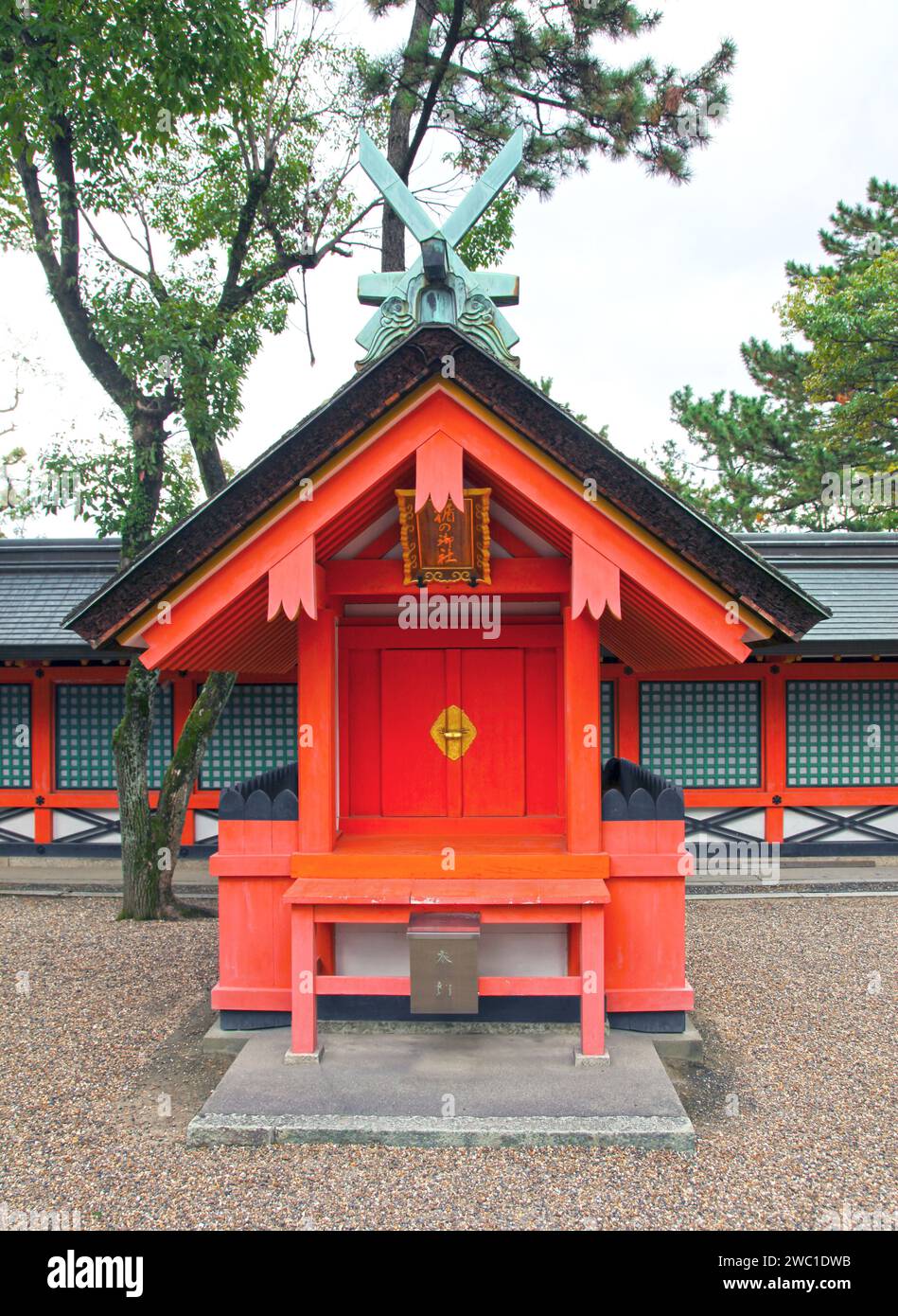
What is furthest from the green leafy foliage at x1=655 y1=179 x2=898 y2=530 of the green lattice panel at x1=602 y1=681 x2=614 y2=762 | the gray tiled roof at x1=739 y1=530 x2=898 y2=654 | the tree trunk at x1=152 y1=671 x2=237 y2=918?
the tree trunk at x1=152 y1=671 x2=237 y2=918

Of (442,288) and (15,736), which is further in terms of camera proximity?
(15,736)

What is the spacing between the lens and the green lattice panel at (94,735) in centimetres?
1088

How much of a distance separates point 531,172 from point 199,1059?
36.7ft

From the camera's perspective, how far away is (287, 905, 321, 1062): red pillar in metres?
4.55

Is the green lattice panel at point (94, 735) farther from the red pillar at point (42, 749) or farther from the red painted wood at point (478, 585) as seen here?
the red painted wood at point (478, 585)

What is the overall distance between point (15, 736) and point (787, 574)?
12207 mm

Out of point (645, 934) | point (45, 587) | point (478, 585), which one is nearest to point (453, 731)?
point (478, 585)

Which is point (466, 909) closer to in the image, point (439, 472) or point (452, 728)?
point (452, 728)

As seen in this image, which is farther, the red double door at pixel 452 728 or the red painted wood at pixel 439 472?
the red double door at pixel 452 728

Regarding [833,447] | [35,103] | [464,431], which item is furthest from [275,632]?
[833,447]

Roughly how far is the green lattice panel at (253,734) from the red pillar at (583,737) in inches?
261

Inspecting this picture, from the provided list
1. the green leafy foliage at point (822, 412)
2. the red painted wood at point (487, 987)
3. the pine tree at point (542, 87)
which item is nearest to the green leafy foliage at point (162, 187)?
the pine tree at point (542, 87)

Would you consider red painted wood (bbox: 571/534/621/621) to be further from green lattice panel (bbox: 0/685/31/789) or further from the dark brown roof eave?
green lattice panel (bbox: 0/685/31/789)

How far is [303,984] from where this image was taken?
4562mm
